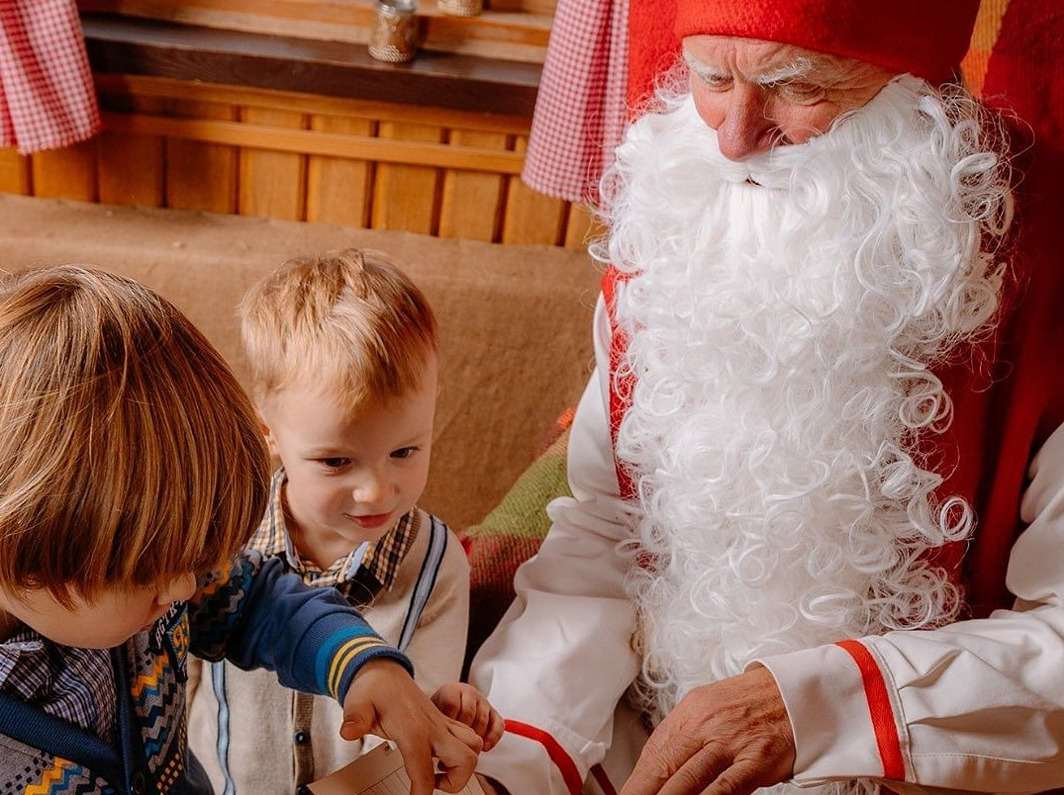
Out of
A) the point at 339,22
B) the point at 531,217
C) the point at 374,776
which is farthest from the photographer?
the point at 531,217

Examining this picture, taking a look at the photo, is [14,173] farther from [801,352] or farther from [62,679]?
[801,352]

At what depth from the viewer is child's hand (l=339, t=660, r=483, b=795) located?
110cm

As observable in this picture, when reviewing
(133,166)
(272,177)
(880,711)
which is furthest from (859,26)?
(133,166)

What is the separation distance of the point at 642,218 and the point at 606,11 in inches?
31.8

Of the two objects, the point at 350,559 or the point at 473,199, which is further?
the point at 473,199

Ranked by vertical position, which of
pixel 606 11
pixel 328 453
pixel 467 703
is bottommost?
pixel 467 703

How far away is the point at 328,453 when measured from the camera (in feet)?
4.35

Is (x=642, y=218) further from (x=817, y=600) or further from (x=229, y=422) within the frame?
(x=229, y=422)

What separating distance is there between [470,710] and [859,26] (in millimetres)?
774

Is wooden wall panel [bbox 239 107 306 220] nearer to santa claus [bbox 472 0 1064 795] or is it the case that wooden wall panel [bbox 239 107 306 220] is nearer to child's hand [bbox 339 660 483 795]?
santa claus [bbox 472 0 1064 795]

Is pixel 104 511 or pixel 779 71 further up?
pixel 779 71

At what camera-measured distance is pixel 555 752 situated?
141 cm

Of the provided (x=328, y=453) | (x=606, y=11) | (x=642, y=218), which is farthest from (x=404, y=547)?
(x=606, y=11)

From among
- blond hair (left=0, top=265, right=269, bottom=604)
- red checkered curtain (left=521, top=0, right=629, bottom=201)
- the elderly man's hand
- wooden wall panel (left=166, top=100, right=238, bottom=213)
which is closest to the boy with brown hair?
blond hair (left=0, top=265, right=269, bottom=604)
